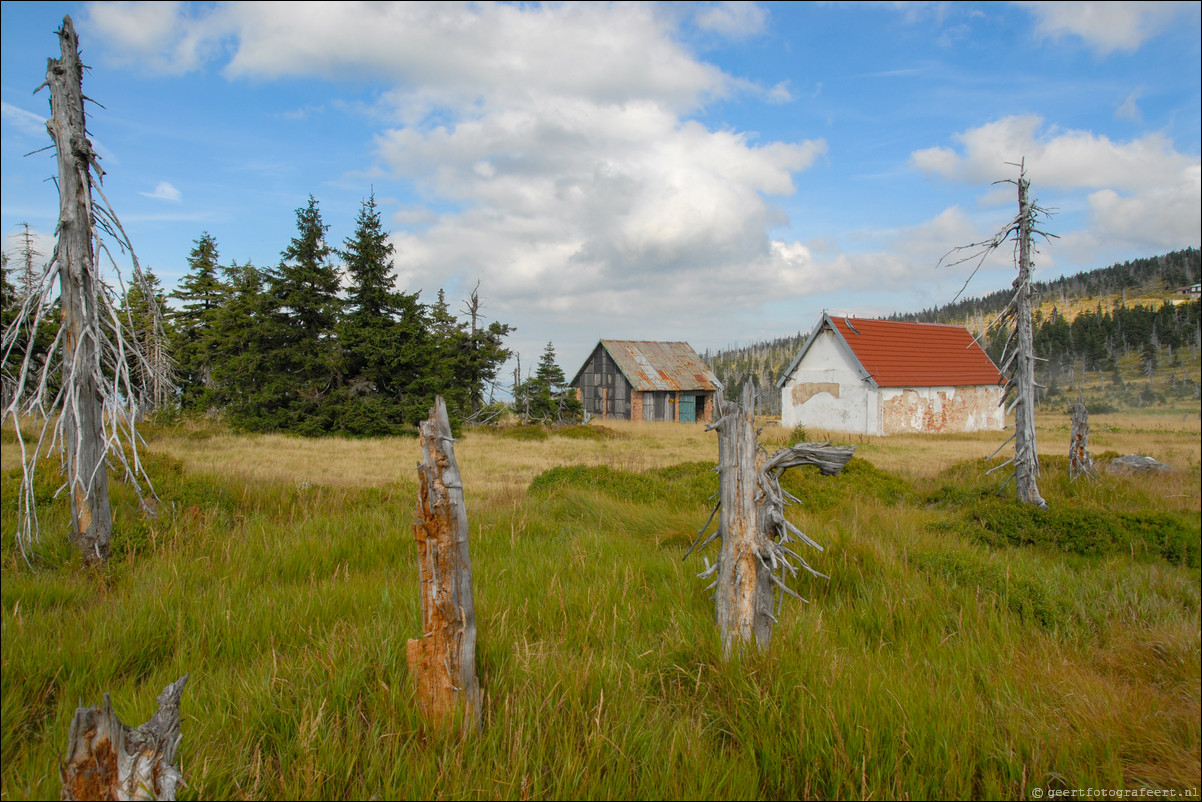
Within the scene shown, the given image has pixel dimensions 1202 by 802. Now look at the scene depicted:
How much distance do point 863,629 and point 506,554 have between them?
2.90 metres

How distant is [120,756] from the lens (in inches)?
64.4

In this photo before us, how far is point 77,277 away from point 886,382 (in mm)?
26936

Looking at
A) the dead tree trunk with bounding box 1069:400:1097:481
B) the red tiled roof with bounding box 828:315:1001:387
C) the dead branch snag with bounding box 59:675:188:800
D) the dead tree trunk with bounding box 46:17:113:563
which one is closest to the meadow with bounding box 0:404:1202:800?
the dead branch snag with bounding box 59:675:188:800

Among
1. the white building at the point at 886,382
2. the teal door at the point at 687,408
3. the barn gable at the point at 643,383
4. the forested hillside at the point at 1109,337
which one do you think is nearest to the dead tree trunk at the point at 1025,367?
the white building at the point at 886,382

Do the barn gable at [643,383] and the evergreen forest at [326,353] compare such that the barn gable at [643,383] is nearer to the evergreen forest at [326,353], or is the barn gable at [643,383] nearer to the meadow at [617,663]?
the evergreen forest at [326,353]

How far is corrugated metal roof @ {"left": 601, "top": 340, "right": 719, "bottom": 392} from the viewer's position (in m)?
37.2

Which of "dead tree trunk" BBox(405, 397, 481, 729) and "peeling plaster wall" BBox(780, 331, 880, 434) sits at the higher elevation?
"peeling plaster wall" BBox(780, 331, 880, 434)

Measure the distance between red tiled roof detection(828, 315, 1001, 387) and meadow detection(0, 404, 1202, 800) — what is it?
21362 millimetres

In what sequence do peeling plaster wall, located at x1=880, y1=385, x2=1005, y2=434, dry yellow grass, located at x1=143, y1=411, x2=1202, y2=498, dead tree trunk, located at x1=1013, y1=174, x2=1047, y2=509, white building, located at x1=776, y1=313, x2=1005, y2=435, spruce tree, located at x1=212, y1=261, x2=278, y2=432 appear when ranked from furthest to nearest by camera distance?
white building, located at x1=776, y1=313, x2=1005, y2=435, peeling plaster wall, located at x1=880, y1=385, x2=1005, y2=434, spruce tree, located at x1=212, y1=261, x2=278, y2=432, dry yellow grass, located at x1=143, y1=411, x2=1202, y2=498, dead tree trunk, located at x1=1013, y1=174, x2=1047, y2=509

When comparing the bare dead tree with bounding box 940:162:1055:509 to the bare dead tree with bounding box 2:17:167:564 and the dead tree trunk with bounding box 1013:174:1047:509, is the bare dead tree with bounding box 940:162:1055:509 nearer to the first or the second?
the dead tree trunk with bounding box 1013:174:1047:509

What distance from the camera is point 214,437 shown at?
20469mm

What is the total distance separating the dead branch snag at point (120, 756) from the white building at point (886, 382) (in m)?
27.2

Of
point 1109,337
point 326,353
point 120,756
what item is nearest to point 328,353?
point 326,353

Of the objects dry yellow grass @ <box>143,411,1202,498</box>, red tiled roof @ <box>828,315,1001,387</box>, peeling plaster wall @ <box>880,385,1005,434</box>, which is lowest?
dry yellow grass @ <box>143,411,1202,498</box>
